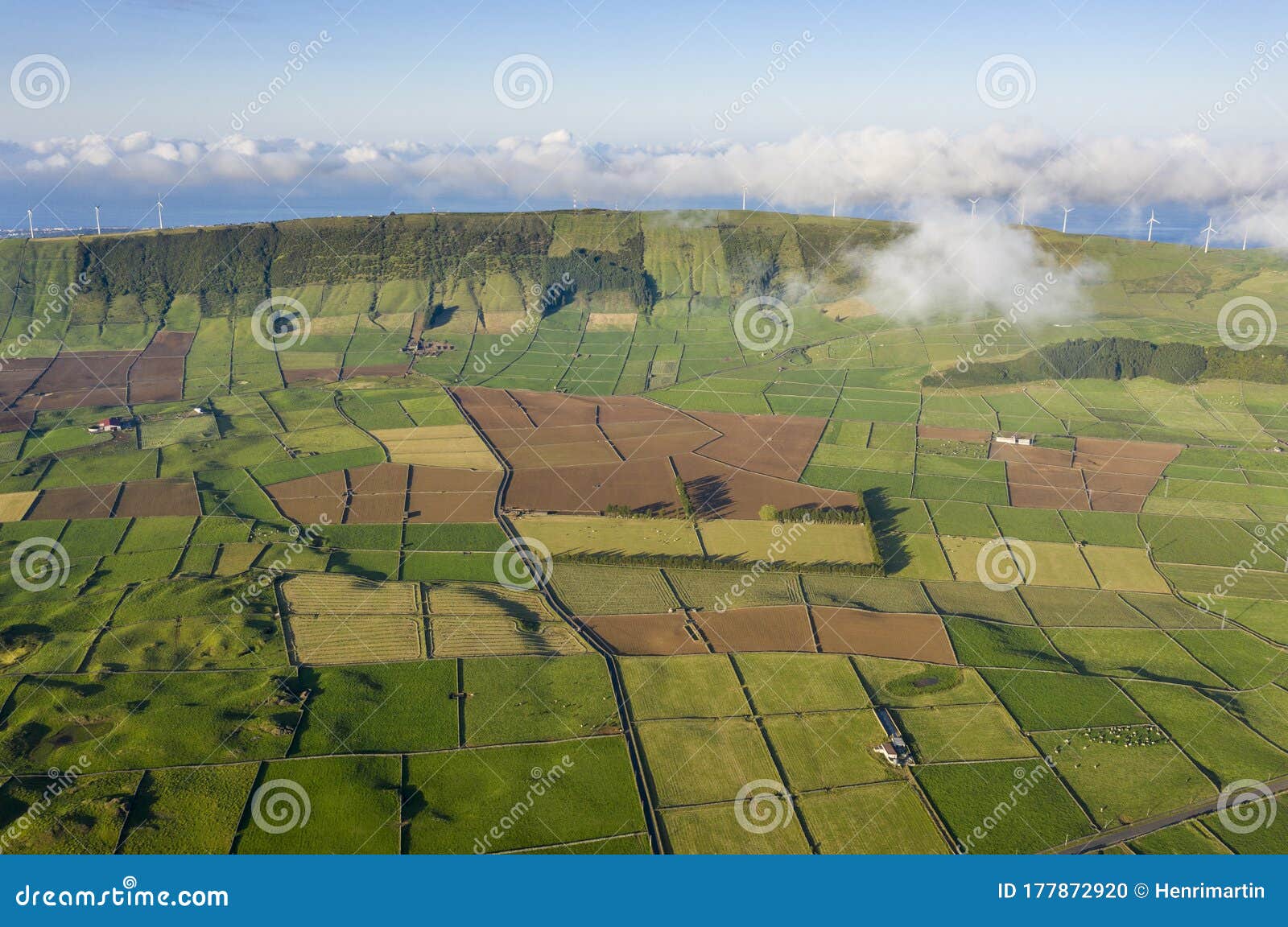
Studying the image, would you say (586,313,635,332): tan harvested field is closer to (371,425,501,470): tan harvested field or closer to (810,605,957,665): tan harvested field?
(371,425,501,470): tan harvested field

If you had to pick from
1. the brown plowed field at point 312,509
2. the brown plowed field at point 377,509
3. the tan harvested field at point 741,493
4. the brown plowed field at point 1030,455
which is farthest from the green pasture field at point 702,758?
the brown plowed field at point 1030,455

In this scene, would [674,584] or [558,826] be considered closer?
[558,826]

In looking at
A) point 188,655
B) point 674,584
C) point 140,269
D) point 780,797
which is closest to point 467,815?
point 780,797

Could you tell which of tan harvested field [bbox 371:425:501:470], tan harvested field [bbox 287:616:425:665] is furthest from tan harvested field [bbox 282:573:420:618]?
tan harvested field [bbox 371:425:501:470]

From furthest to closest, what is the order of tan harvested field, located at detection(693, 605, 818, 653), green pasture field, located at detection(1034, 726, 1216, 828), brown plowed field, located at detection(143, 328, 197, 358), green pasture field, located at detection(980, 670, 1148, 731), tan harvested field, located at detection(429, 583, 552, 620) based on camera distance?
1. brown plowed field, located at detection(143, 328, 197, 358)
2. tan harvested field, located at detection(429, 583, 552, 620)
3. tan harvested field, located at detection(693, 605, 818, 653)
4. green pasture field, located at detection(980, 670, 1148, 731)
5. green pasture field, located at detection(1034, 726, 1216, 828)

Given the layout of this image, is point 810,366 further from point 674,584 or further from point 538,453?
point 674,584

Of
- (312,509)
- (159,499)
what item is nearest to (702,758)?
(312,509)
